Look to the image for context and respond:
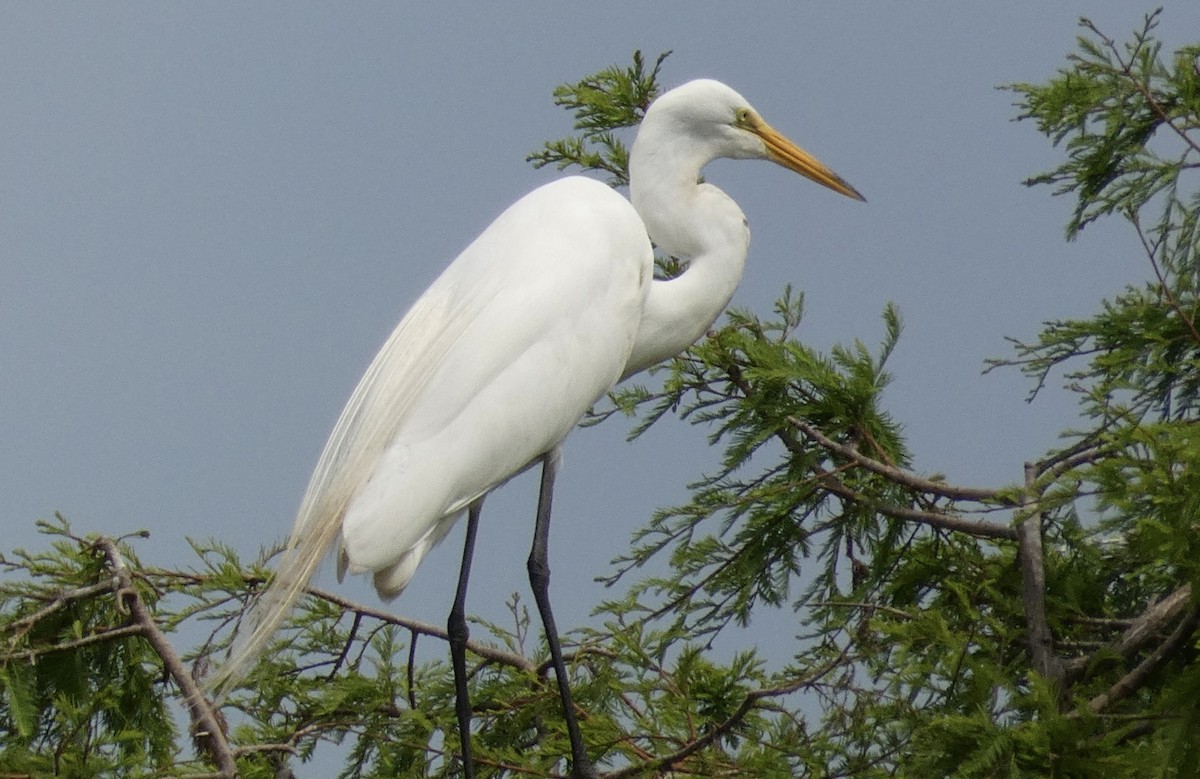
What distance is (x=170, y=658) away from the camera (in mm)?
3789

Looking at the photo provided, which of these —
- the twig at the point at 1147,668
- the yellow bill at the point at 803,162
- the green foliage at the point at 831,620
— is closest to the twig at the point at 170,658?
the green foliage at the point at 831,620

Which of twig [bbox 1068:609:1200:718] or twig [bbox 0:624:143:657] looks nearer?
twig [bbox 1068:609:1200:718]

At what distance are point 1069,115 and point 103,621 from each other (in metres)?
3.31

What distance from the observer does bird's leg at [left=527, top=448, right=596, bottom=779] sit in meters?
4.21

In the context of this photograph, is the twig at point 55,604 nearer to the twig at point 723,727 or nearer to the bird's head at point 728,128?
the twig at point 723,727

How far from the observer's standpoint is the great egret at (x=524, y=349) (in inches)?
152

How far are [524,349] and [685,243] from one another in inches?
32.8

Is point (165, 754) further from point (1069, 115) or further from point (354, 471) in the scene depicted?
point (1069, 115)

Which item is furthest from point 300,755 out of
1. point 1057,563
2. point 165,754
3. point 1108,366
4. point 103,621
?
point 1108,366

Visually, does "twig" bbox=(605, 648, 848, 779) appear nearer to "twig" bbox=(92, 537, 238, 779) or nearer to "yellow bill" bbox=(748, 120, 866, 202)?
"twig" bbox=(92, 537, 238, 779)

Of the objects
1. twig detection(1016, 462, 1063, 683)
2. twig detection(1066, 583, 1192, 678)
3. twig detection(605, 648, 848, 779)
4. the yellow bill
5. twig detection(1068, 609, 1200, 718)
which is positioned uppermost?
the yellow bill

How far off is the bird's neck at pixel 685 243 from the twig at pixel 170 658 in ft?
5.63

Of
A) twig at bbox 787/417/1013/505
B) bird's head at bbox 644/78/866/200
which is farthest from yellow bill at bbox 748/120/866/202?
twig at bbox 787/417/1013/505

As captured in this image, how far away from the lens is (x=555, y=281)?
4328 millimetres
